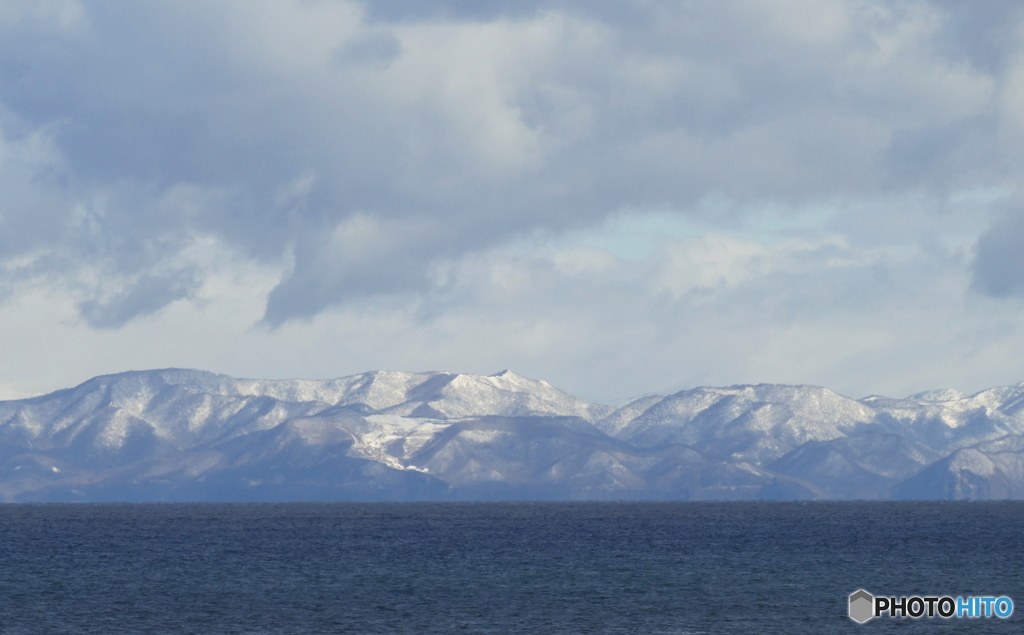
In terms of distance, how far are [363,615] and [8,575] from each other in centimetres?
6947

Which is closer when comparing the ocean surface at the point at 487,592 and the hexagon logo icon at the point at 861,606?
the ocean surface at the point at 487,592

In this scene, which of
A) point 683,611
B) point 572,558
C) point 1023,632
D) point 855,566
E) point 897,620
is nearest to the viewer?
point 1023,632

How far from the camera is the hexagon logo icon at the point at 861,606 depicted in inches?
4555

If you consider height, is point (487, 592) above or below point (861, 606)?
below

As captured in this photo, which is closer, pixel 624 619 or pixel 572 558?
pixel 624 619

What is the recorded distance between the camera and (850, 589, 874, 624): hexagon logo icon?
11569cm

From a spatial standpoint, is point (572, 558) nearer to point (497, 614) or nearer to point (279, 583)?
point (279, 583)

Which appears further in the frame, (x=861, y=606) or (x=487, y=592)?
(x=487, y=592)

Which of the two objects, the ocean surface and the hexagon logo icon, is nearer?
the ocean surface

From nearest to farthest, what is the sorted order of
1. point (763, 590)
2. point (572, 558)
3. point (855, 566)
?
point (763, 590) < point (855, 566) < point (572, 558)

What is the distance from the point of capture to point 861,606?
12331cm

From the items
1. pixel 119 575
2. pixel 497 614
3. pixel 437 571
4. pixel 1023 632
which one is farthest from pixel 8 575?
pixel 1023 632

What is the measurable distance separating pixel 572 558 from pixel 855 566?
138ft

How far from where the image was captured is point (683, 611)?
12269 cm
